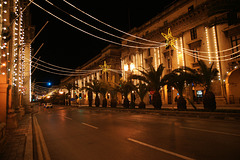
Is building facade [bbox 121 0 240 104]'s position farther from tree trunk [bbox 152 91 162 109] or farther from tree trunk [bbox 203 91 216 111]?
tree trunk [bbox 203 91 216 111]

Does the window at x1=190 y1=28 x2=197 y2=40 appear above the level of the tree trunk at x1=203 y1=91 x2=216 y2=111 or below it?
above

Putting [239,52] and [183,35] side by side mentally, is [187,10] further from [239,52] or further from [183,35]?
[239,52]

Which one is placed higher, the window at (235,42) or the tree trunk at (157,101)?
the window at (235,42)

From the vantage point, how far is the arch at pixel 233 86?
23.9 m

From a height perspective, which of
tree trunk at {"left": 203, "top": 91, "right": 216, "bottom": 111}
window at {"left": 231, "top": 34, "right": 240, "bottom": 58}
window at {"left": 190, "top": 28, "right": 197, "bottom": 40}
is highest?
window at {"left": 190, "top": 28, "right": 197, "bottom": 40}

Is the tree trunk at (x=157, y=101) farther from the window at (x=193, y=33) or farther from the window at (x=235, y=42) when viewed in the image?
the window at (x=193, y=33)

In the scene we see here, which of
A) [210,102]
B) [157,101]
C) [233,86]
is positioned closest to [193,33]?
[233,86]

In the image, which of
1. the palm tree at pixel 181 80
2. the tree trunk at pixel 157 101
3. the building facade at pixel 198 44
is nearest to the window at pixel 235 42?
the building facade at pixel 198 44

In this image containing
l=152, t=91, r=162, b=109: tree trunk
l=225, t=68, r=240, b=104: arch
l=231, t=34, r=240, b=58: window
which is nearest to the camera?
l=152, t=91, r=162, b=109: tree trunk

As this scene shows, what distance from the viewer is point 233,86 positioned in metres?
24.3

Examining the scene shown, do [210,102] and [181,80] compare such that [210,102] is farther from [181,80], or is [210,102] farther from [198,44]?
[198,44]

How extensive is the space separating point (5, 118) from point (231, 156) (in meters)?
11.1

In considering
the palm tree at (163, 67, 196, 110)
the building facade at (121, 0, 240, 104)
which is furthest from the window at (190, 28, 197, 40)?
the palm tree at (163, 67, 196, 110)

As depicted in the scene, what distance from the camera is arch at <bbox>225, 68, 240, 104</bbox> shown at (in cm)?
2386
